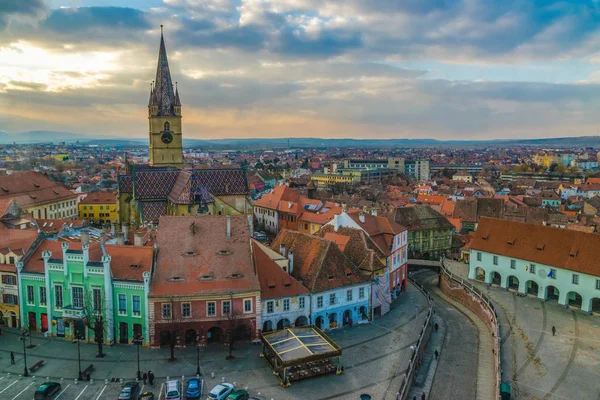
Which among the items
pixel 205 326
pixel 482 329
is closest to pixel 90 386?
pixel 205 326

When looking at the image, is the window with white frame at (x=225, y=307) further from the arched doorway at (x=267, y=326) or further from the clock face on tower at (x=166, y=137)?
the clock face on tower at (x=166, y=137)

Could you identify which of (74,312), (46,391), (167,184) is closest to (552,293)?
(74,312)

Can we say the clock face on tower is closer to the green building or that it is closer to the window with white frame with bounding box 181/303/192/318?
the green building

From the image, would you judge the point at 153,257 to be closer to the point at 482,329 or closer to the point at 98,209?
the point at 482,329

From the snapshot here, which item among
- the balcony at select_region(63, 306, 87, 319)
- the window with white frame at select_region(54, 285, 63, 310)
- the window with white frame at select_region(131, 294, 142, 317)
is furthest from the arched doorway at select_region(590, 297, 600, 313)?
the window with white frame at select_region(54, 285, 63, 310)

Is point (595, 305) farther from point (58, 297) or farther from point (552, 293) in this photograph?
point (58, 297)

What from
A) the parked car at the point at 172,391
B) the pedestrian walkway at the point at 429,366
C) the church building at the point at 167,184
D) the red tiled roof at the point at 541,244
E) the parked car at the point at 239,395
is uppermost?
the church building at the point at 167,184

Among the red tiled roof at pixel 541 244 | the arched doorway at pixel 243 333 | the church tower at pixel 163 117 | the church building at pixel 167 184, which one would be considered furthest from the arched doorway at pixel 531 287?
the church tower at pixel 163 117
